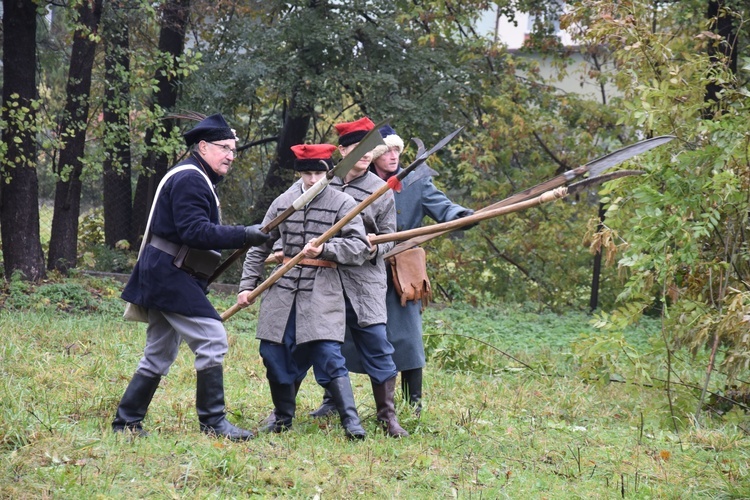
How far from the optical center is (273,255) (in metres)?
5.67

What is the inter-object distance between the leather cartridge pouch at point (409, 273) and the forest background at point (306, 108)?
15.5ft

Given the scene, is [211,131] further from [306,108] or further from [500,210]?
[306,108]

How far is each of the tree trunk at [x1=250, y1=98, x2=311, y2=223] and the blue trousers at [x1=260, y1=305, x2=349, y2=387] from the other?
9.30 meters

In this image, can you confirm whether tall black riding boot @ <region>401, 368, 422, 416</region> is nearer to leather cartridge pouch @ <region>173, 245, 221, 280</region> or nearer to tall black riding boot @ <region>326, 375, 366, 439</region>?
tall black riding boot @ <region>326, 375, 366, 439</region>

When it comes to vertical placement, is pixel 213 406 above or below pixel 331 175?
below

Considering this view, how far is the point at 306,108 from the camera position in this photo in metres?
13.8

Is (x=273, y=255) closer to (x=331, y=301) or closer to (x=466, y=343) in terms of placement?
(x=331, y=301)

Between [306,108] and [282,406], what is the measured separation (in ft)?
28.7

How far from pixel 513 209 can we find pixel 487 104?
9.92m

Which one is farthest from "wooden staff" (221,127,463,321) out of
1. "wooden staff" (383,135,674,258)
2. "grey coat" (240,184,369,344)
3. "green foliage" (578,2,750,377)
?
"green foliage" (578,2,750,377)

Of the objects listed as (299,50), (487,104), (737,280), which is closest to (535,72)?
(487,104)

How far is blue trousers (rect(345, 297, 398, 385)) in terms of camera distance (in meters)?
5.55

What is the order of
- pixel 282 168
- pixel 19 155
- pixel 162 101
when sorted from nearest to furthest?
1. pixel 19 155
2. pixel 162 101
3. pixel 282 168

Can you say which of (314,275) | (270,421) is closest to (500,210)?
(314,275)
